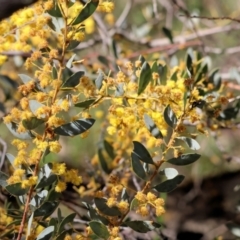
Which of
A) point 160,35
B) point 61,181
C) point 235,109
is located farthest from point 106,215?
point 160,35

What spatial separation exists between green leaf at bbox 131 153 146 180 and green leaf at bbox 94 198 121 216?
5 centimetres

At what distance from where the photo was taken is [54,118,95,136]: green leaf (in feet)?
2.10

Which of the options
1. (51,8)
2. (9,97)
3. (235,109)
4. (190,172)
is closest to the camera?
(51,8)

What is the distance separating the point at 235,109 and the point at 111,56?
1.04 ft

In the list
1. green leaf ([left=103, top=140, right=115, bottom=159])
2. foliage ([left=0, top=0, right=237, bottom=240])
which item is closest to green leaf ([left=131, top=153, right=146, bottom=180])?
foliage ([left=0, top=0, right=237, bottom=240])

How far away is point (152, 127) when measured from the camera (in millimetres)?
664

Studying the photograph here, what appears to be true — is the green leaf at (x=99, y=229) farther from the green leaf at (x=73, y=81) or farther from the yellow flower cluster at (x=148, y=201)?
the green leaf at (x=73, y=81)

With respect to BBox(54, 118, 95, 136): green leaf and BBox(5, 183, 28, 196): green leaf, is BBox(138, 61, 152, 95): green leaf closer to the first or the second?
BBox(54, 118, 95, 136): green leaf

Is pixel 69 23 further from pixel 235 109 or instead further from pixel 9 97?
pixel 9 97

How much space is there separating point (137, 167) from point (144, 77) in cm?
11

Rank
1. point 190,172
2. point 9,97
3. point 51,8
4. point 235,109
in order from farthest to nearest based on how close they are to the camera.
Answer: point 190,172 < point 9,97 < point 235,109 < point 51,8

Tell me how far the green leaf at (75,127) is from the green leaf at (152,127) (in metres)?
0.07

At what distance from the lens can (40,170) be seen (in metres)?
0.67

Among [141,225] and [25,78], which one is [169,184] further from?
[25,78]
